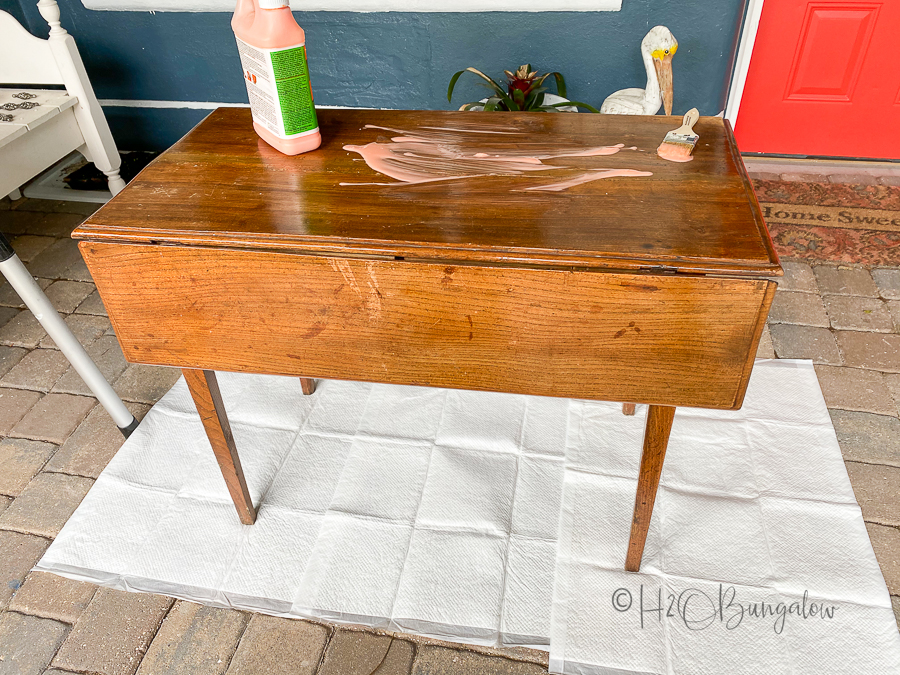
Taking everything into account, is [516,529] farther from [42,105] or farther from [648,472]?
[42,105]

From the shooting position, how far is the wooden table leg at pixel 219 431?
1.35m

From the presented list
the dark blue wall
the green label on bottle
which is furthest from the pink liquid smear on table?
the dark blue wall

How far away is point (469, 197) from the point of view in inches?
47.9

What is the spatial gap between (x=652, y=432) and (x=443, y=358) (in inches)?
17.0

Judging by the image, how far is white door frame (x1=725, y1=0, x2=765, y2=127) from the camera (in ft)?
8.46

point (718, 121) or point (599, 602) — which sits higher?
point (718, 121)

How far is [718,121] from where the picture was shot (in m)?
1.45

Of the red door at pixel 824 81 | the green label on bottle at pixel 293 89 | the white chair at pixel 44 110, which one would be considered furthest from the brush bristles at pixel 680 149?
the white chair at pixel 44 110

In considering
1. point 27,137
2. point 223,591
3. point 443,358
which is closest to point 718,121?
point 443,358

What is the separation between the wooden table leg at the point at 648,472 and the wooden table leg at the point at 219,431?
35.7 inches

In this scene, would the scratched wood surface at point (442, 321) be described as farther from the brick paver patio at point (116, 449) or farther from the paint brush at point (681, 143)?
the brick paver patio at point (116, 449)

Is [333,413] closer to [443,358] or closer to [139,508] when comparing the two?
[139,508]

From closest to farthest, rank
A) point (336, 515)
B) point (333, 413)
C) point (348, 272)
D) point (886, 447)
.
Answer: point (348, 272) < point (336, 515) < point (886, 447) < point (333, 413)

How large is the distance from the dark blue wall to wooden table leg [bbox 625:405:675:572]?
198cm
